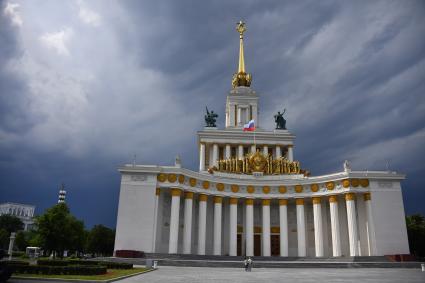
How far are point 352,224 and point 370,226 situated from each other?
5.94 feet

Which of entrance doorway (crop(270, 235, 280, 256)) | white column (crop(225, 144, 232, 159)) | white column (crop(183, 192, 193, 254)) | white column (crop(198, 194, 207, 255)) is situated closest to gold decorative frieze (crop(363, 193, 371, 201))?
entrance doorway (crop(270, 235, 280, 256))

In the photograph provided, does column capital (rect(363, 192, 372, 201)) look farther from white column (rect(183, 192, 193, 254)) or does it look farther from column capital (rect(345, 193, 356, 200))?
white column (rect(183, 192, 193, 254))

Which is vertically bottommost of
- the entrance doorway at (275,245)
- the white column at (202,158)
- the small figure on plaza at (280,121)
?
the entrance doorway at (275,245)

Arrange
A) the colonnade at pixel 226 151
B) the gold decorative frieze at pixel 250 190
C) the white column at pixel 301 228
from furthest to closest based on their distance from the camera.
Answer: the colonnade at pixel 226 151
the gold decorative frieze at pixel 250 190
the white column at pixel 301 228

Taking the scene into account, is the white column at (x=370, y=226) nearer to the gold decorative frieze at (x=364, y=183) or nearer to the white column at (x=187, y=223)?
the gold decorative frieze at (x=364, y=183)

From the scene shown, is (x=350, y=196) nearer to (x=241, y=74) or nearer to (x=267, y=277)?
(x=267, y=277)

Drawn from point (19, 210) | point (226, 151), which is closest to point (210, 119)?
point (226, 151)

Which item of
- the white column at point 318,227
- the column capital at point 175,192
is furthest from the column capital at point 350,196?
the column capital at point 175,192

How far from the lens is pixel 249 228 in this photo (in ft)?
124

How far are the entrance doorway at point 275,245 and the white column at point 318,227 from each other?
443cm

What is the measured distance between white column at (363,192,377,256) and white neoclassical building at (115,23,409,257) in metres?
0.10

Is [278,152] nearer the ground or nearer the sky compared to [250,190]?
nearer the sky

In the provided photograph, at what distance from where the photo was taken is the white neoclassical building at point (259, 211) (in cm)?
3400

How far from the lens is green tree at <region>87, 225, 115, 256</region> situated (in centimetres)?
5625
